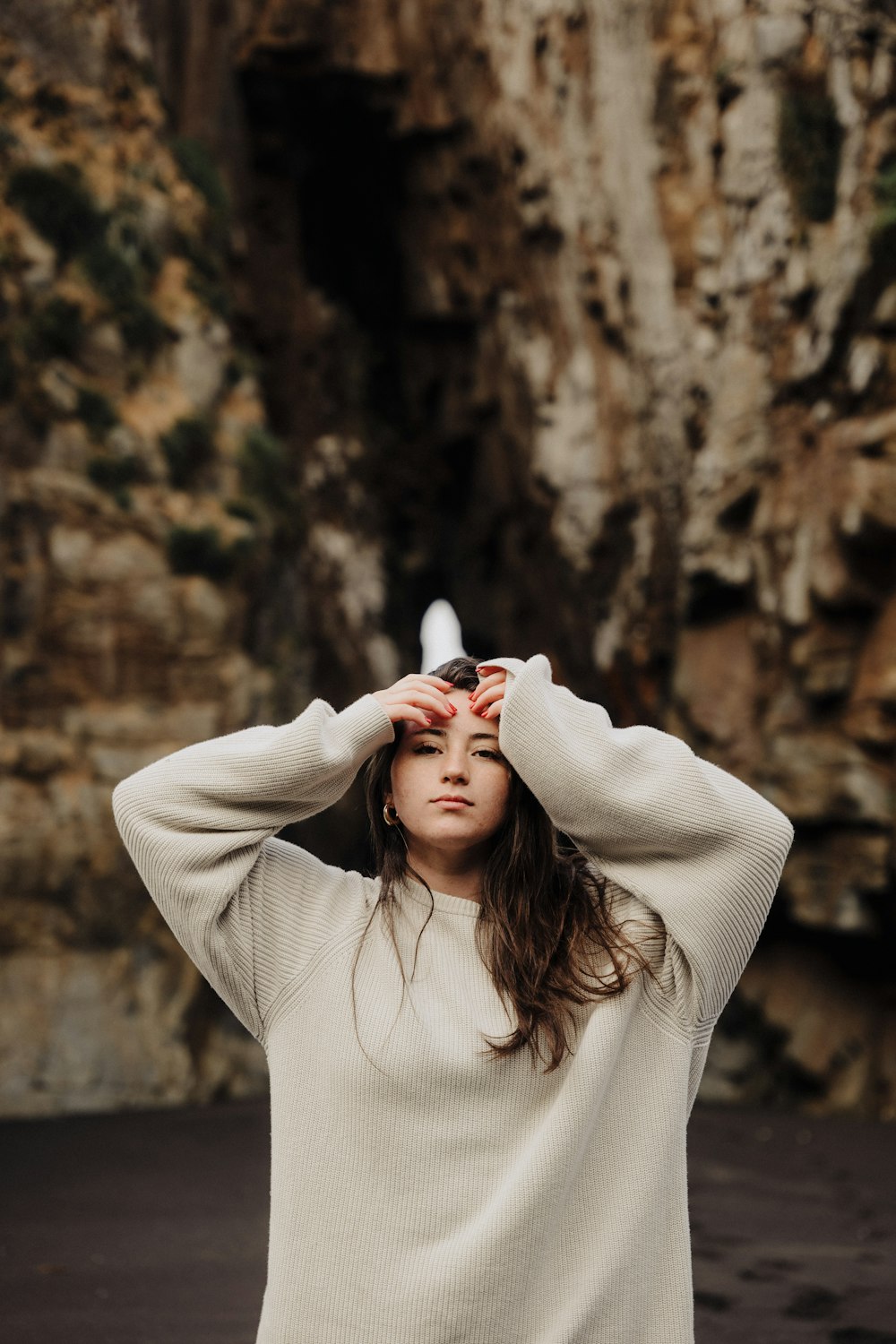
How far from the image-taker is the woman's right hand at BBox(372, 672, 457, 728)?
1.74 m

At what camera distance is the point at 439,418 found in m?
12.3

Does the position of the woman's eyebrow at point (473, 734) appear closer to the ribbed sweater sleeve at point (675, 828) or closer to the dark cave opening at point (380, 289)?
the ribbed sweater sleeve at point (675, 828)

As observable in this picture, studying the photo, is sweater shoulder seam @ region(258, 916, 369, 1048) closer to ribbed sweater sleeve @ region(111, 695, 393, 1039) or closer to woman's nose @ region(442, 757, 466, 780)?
ribbed sweater sleeve @ region(111, 695, 393, 1039)

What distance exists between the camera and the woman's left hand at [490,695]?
1741 millimetres

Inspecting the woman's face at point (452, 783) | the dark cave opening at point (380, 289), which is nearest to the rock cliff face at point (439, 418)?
the dark cave opening at point (380, 289)

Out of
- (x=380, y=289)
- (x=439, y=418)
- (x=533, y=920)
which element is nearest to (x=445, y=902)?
(x=533, y=920)

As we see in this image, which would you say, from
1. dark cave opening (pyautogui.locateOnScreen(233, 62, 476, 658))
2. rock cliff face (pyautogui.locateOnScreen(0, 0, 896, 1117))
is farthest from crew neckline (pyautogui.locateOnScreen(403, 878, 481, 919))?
dark cave opening (pyautogui.locateOnScreen(233, 62, 476, 658))

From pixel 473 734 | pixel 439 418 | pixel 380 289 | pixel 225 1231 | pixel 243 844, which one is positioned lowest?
pixel 225 1231

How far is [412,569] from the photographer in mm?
12234

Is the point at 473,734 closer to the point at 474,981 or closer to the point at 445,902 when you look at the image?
the point at 445,902

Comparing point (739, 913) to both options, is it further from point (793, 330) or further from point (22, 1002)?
point (793, 330)

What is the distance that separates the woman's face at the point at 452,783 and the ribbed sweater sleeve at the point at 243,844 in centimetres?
6

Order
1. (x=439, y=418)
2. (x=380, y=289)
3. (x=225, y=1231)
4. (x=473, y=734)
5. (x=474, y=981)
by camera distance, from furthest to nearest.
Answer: (x=380, y=289) < (x=439, y=418) < (x=225, y=1231) < (x=473, y=734) < (x=474, y=981)

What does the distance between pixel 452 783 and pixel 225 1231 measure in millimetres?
3774
